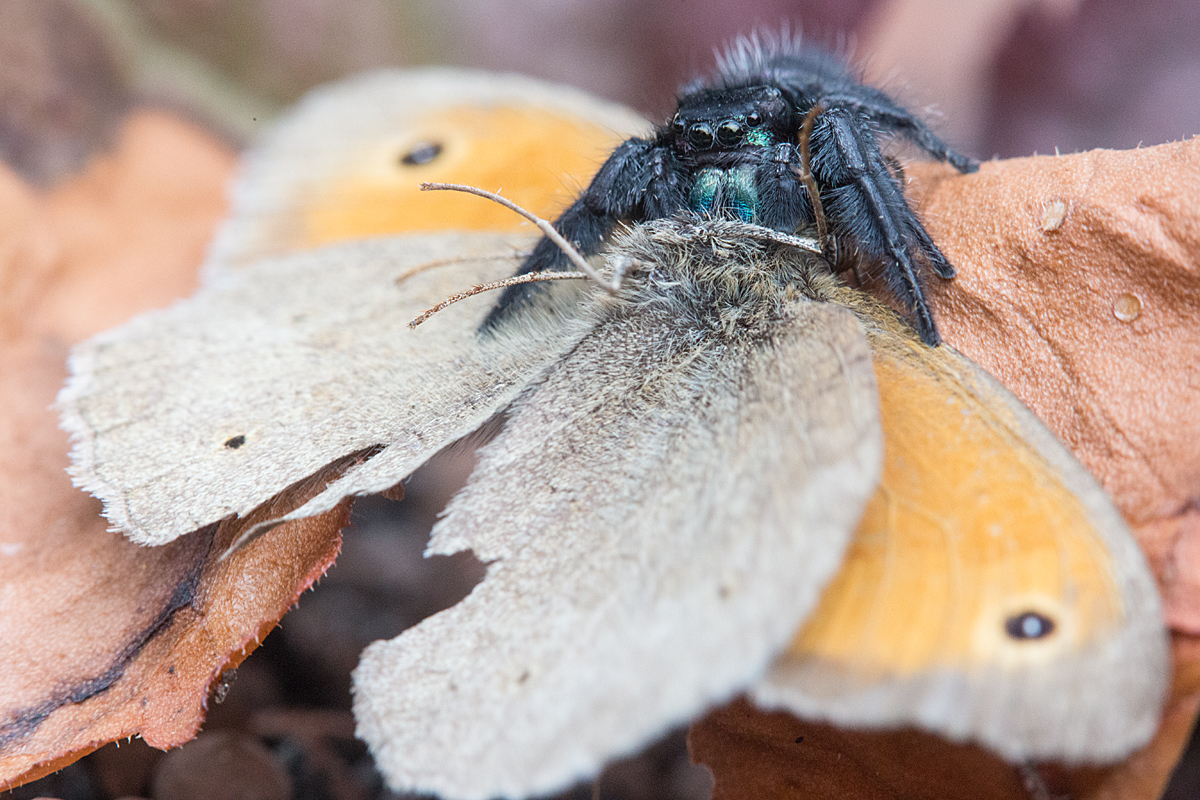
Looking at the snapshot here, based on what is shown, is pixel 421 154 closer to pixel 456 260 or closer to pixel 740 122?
pixel 456 260

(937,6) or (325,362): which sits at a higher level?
(937,6)

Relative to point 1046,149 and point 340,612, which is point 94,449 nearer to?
point 340,612

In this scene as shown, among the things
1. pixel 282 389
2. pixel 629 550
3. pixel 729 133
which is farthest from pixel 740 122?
pixel 282 389

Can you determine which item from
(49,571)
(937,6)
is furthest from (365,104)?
(937,6)

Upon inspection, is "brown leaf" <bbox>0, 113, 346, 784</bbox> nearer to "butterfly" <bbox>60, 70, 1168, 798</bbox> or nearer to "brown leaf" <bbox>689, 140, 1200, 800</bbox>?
"butterfly" <bbox>60, 70, 1168, 798</bbox>

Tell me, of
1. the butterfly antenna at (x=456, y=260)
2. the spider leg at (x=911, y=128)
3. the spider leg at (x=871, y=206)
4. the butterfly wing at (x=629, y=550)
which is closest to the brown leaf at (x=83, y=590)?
the butterfly wing at (x=629, y=550)

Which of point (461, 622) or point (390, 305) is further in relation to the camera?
point (390, 305)
